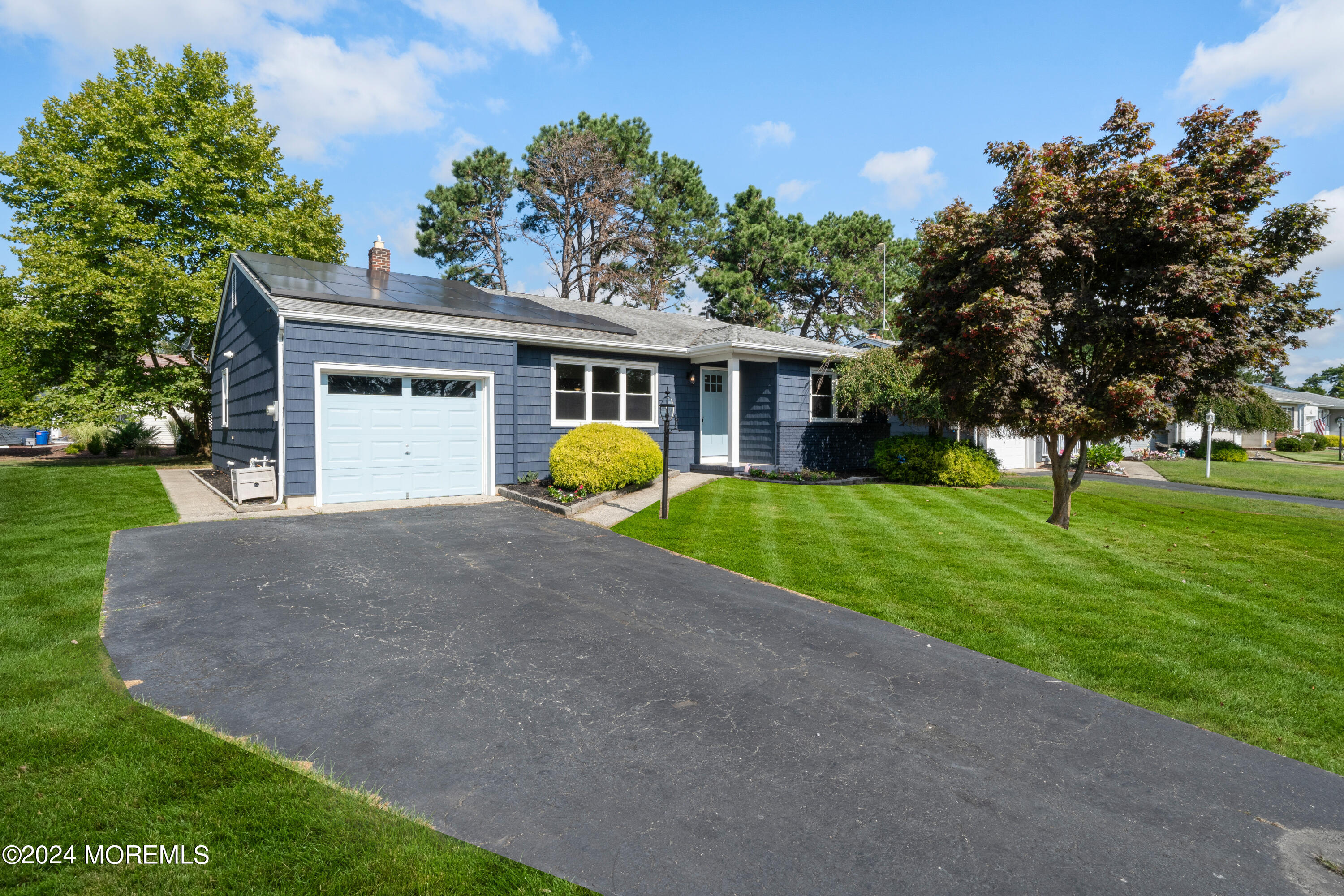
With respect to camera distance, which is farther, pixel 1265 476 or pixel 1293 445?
pixel 1293 445

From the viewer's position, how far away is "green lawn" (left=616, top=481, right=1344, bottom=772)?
13.1 feet

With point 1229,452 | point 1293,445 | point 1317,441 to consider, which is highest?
point 1317,441

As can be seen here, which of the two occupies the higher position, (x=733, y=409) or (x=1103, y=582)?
(x=733, y=409)

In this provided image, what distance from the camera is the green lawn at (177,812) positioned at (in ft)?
6.89

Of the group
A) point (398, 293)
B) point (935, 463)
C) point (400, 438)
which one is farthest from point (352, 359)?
point (935, 463)

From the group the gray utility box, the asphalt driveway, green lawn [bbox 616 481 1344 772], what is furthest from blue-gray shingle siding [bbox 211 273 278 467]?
green lawn [bbox 616 481 1344 772]

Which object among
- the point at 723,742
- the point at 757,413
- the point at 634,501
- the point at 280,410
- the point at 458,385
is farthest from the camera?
the point at 757,413

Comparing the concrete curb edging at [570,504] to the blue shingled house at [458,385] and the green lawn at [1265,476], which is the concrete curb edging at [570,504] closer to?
the blue shingled house at [458,385]

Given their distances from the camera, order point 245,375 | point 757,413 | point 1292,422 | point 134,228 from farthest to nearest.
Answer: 1. point 1292,422
2. point 134,228
3. point 757,413
4. point 245,375

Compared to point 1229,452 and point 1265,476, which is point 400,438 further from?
point 1229,452

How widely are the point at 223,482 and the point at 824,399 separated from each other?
45.4ft

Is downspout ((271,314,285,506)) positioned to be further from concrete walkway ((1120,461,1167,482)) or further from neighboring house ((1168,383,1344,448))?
neighboring house ((1168,383,1344,448))

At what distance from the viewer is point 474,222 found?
27.5 metres

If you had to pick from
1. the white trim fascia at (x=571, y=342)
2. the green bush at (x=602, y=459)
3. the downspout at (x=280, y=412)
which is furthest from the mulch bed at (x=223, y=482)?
the green bush at (x=602, y=459)
